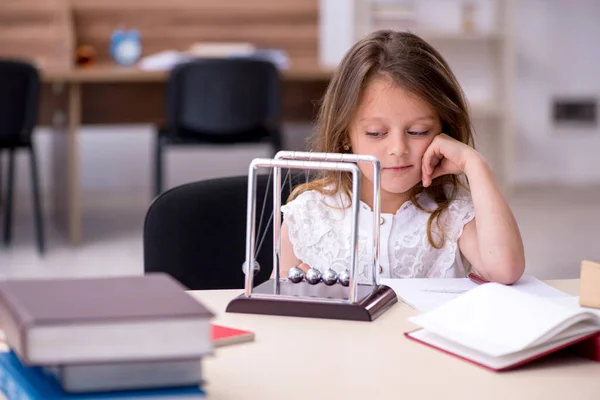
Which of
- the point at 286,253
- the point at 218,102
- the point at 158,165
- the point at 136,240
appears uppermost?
the point at 286,253

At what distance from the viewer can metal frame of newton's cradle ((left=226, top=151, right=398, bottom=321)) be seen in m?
1.04

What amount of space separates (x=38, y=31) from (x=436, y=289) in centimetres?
406

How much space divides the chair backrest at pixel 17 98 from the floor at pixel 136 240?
1.64 feet

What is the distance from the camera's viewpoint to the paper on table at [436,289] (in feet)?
3.70

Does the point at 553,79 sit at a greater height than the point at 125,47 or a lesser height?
lesser

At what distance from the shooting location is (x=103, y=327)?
0.71 metres

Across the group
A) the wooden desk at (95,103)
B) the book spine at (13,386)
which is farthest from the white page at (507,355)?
the wooden desk at (95,103)

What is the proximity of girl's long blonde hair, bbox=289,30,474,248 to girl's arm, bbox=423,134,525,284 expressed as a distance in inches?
2.8

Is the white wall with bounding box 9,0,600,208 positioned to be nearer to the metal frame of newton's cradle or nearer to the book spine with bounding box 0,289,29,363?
the metal frame of newton's cradle

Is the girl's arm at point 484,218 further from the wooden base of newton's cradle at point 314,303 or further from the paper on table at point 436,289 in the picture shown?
the wooden base of newton's cradle at point 314,303

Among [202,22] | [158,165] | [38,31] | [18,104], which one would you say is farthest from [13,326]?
[202,22]

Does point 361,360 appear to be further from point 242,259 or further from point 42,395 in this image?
point 242,259

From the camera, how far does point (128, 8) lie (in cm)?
500

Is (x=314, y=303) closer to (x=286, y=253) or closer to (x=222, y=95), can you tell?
(x=286, y=253)
